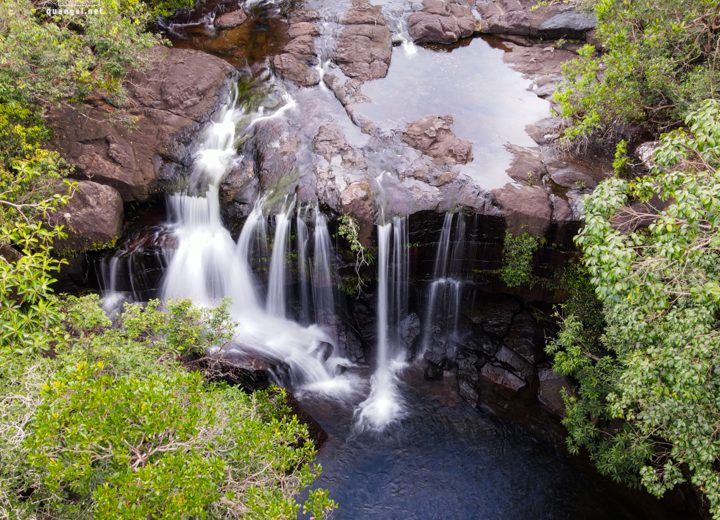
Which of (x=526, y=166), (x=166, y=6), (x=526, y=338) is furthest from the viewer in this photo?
(x=166, y=6)

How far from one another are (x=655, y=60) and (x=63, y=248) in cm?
1490

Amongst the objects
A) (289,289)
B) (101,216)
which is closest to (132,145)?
(101,216)

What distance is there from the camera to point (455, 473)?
1148cm

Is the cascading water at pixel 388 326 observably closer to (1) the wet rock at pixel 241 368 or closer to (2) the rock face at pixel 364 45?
(1) the wet rock at pixel 241 368

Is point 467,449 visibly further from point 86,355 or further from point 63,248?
point 63,248

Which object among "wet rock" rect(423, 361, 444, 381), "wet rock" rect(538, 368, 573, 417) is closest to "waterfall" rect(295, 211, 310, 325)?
"wet rock" rect(423, 361, 444, 381)

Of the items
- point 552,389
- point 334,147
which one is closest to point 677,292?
point 552,389

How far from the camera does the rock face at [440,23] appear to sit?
1908 cm

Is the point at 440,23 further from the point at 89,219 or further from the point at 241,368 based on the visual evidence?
the point at 241,368

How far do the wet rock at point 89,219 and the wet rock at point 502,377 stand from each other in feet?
34.0

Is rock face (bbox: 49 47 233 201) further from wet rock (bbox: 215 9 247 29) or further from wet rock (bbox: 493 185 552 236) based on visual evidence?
wet rock (bbox: 493 185 552 236)

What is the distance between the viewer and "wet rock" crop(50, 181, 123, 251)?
12.7 metres

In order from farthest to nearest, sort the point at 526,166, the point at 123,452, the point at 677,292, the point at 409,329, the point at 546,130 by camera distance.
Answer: the point at 546,130 → the point at 409,329 → the point at 526,166 → the point at 677,292 → the point at 123,452

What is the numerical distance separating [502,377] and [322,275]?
5549mm
